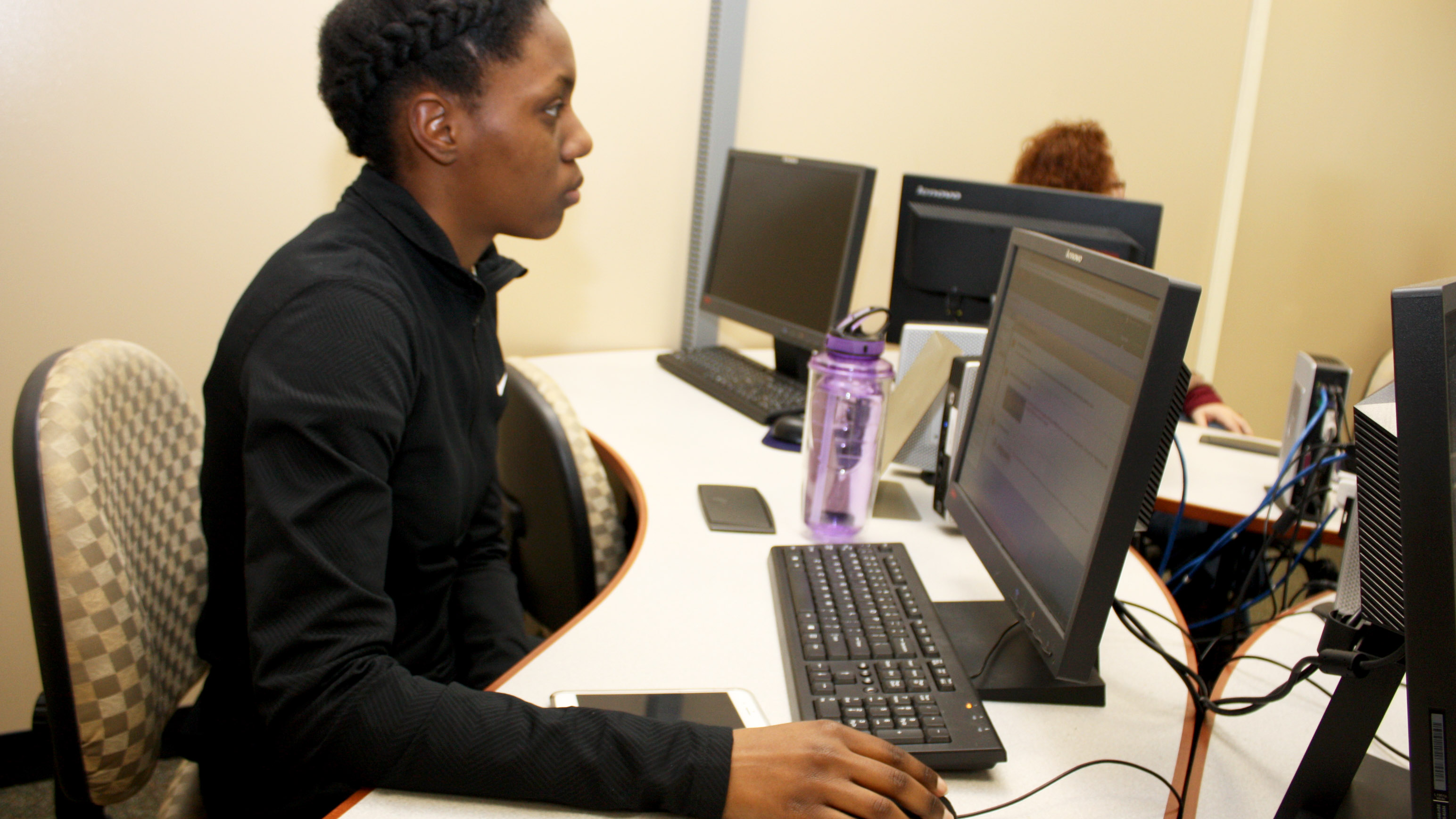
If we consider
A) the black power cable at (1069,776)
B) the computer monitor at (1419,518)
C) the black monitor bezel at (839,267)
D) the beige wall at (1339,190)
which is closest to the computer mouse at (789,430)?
the black monitor bezel at (839,267)

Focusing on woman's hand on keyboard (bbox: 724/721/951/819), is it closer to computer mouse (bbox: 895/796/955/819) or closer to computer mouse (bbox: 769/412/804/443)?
computer mouse (bbox: 895/796/955/819)

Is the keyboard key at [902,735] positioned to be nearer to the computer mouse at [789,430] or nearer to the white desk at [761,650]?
the white desk at [761,650]

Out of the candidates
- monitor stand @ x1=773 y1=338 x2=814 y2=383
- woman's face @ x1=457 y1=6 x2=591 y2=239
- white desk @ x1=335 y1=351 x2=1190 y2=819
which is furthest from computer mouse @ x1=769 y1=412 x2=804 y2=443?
woman's face @ x1=457 y1=6 x2=591 y2=239

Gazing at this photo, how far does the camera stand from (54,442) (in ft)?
2.78

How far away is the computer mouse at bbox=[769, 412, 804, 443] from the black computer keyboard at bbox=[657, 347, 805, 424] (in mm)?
98

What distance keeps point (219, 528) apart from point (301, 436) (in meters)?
0.28

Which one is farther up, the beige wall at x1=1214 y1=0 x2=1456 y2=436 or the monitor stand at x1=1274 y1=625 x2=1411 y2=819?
the beige wall at x1=1214 y1=0 x2=1456 y2=436

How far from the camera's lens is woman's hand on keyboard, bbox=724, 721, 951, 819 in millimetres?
698

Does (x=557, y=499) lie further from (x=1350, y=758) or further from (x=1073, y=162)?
(x=1073, y=162)

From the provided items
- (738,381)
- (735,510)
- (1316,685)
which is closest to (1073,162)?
(738,381)

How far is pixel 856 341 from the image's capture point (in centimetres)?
120

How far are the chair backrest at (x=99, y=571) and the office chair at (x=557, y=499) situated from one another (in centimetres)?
52

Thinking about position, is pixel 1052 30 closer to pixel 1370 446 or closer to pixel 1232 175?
pixel 1232 175

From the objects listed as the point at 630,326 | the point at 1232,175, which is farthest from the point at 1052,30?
the point at 630,326
